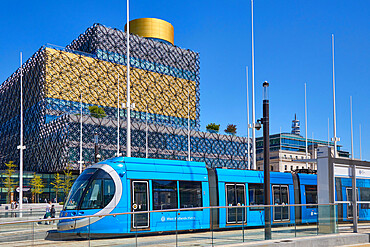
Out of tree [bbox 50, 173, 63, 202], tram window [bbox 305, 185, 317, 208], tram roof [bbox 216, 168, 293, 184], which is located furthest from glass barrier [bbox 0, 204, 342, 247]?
tree [bbox 50, 173, 63, 202]

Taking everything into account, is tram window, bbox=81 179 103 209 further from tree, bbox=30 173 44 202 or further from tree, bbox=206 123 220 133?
tree, bbox=206 123 220 133

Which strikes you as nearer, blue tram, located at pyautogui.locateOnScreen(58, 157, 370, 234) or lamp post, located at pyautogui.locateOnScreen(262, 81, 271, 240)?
blue tram, located at pyautogui.locateOnScreen(58, 157, 370, 234)

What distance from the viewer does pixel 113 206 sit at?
16.8m

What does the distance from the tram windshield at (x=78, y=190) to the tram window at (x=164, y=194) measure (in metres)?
Result: 2.62

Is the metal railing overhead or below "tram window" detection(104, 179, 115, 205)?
below

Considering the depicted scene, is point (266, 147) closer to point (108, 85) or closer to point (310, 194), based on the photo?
point (310, 194)

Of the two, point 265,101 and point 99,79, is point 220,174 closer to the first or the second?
point 265,101

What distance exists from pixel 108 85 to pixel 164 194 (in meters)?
76.0

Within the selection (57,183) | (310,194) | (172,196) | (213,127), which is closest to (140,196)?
(172,196)

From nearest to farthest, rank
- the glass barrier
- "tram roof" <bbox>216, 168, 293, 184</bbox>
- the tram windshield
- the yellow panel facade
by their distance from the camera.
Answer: the glass barrier → the tram windshield → "tram roof" <bbox>216, 168, 293, 184</bbox> → the yellow panel facade

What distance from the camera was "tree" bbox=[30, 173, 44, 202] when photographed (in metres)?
66.9

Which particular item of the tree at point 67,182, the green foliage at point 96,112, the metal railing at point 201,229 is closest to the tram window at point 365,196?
the metal railing at point 201,229

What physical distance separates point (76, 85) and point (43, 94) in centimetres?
769

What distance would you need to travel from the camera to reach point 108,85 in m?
92.1
